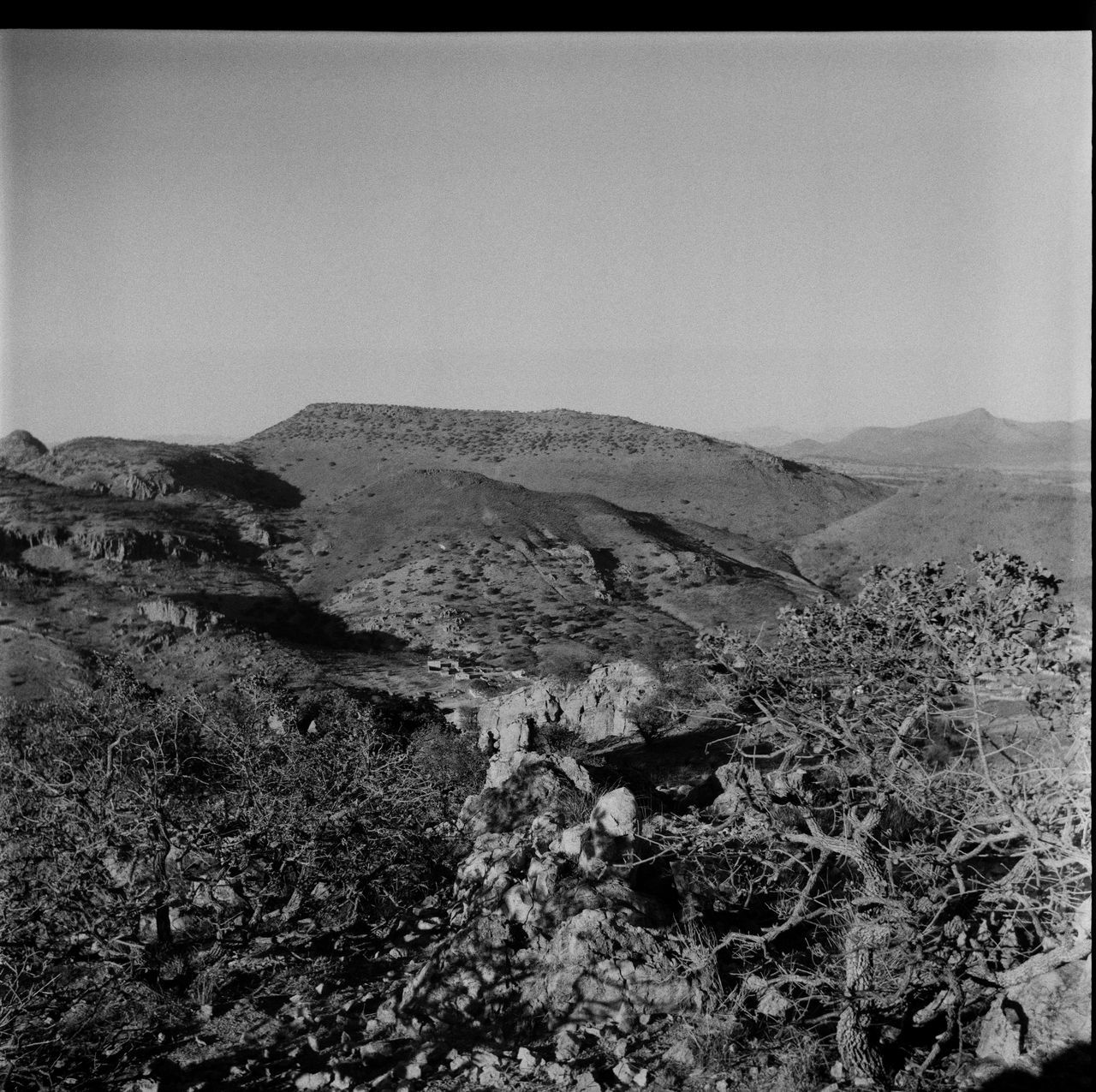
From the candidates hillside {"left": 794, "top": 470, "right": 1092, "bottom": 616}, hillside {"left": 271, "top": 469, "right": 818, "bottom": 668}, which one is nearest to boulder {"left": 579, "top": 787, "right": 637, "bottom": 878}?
hillside {"left": 794, "top": 470, "right": 1092, "bottom": 616}

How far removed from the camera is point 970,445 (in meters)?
11.4

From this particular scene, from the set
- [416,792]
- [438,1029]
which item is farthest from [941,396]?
[438,1029]

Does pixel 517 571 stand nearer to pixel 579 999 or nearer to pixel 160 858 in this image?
pixel 160 858

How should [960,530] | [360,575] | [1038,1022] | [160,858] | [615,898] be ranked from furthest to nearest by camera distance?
[360,575] → [960,530] → [160,858] → [615,898] → [1038,1022]

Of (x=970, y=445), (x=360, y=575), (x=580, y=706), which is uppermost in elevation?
(x=970, y=445)

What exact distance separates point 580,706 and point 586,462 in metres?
8.38

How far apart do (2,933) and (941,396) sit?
9.96 meters

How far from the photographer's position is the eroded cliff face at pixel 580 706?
9.81 meters

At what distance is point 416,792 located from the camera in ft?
24.7

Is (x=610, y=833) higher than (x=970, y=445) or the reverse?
the reverse

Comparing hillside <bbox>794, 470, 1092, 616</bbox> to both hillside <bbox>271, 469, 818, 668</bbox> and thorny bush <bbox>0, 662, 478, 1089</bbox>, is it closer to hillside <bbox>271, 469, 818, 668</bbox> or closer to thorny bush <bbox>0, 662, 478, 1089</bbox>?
hillside <bbox>271, 469, 818, 668</bbox>

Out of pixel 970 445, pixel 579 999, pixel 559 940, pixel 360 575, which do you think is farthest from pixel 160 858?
pixel 970 445

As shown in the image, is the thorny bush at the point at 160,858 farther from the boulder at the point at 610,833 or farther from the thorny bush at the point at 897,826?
the thorny bush at the point at 897,826

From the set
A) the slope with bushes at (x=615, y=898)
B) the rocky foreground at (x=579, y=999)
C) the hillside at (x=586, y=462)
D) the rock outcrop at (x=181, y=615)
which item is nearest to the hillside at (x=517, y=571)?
the hillside at (x=586, y=462)
